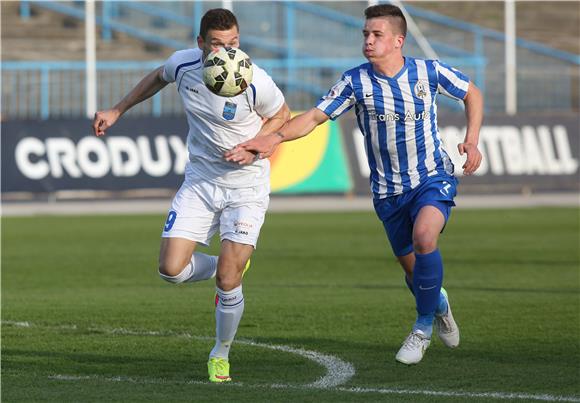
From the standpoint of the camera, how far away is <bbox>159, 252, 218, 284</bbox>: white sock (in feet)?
26.9

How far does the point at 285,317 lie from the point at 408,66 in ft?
10.0

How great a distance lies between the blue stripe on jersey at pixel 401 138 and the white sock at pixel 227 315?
50.7 inches

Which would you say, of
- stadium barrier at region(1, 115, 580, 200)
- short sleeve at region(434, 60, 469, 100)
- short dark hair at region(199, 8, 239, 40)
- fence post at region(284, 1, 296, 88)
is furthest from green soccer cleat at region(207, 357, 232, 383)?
fence post at region(284, 1, 296, 88)

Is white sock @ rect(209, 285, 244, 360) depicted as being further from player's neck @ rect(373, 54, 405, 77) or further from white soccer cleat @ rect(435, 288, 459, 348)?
player's neck @ rect(373, 54, 405, 77)

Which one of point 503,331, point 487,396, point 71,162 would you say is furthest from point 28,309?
point 71,162

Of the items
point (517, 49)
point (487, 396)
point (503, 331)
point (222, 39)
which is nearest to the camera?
point (487, 396)

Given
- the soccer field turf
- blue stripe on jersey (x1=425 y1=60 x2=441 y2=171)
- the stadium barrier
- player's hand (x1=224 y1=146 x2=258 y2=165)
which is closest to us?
the soccer field turf

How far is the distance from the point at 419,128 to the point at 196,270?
170 centimetres

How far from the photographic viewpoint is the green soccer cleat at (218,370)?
24.7 feet

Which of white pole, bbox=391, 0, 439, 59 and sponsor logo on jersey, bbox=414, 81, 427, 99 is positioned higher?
sponsor logo on jersey, bbox=414, 81, 427, 99

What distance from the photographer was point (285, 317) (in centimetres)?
1061

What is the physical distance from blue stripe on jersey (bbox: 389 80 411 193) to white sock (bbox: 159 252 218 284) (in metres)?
1.36

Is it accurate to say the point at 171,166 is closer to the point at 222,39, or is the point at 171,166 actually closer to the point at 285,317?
the point at 285,317

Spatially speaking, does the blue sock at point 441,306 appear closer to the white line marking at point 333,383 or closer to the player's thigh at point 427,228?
the player's thigh at point 427,228
